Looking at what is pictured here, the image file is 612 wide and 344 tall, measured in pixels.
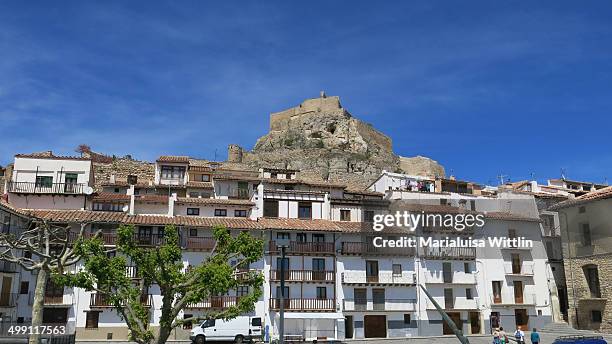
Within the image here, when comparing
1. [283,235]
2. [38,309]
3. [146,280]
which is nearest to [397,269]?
[283,235]

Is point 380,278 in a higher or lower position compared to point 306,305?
higher

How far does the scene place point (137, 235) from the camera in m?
41.4

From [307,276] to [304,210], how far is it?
6.85 metres

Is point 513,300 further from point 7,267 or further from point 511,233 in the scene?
point 7,267

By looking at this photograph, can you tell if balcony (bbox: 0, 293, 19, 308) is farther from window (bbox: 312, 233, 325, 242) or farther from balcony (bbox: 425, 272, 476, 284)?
balcony (bbox: 425, 272, 476, 284)

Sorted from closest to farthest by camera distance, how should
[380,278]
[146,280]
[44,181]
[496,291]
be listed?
[146,280] < [380,278] < [44,181] < [496,291]

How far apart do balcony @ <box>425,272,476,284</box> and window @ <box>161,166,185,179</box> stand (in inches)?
1254

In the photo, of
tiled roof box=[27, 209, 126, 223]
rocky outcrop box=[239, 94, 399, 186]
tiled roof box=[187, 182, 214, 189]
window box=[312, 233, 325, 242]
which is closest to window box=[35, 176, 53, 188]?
tiled roof box=[27, 209, 126, 223]

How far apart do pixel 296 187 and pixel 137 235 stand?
21102mm

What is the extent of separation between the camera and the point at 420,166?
112375mm

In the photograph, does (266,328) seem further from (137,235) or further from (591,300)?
(591,300)

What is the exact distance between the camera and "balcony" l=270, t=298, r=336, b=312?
41719 millimetres

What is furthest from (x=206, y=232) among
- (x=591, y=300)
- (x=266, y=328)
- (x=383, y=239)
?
(x=591, y=300)

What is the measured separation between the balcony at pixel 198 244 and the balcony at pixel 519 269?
2637 cm
